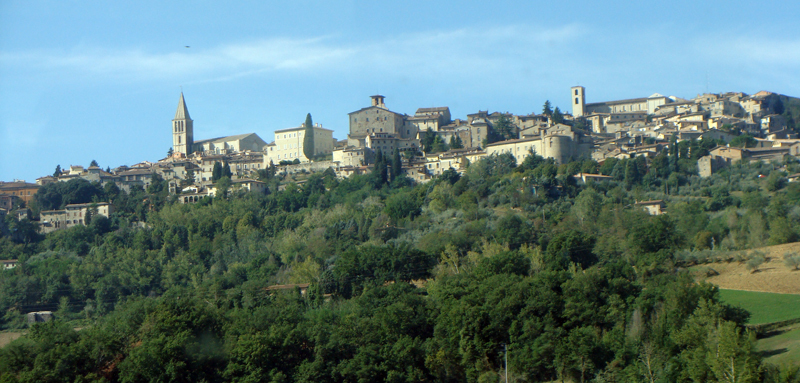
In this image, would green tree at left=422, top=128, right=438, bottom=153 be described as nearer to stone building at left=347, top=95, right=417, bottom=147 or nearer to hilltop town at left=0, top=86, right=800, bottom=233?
hilltop town at left=0, top=86, right=800, bottom=233

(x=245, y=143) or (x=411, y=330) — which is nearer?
(x=411, y=330)

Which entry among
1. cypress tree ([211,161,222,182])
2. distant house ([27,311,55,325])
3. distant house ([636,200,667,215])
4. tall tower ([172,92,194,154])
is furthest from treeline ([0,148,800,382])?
tall tower ([172,92,194,154])

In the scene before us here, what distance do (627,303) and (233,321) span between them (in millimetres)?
13248

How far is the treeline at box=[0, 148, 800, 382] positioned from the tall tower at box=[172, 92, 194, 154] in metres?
19.9

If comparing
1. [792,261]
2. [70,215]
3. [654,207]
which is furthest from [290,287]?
[70,215]

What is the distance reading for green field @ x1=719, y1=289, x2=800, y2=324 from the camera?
101 ft

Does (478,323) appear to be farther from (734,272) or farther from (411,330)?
(734,272)

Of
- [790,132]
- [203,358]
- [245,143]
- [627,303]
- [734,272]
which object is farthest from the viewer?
[245,143]

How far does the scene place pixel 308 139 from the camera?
7688cm

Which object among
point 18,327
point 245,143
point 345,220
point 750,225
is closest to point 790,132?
point 750,225

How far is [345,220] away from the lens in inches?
2274

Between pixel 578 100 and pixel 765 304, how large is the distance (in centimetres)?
5864

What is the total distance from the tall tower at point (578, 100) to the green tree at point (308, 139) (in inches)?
1044

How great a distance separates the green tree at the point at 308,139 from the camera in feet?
251
